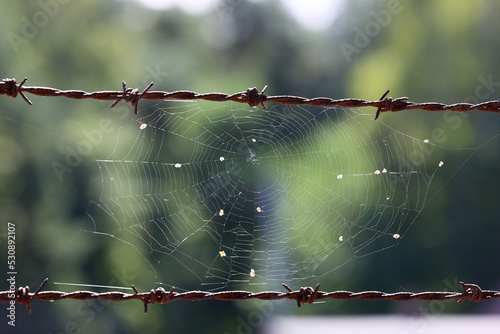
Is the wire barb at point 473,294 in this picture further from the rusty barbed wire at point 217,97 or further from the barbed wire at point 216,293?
the rusty barbed wire at point 217,97

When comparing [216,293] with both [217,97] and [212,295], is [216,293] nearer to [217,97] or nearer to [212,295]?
[212,295]

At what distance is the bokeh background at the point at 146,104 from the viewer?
17.2m

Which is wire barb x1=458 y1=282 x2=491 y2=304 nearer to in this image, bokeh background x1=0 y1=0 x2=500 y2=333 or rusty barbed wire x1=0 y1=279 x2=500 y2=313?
rusty barbed wire x1=0 y1=279 x2=500 y2=313

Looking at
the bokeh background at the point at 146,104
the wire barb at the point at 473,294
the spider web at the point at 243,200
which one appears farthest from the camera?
the bokeh background at the point at 146,104

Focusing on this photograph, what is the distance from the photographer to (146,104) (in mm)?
17375

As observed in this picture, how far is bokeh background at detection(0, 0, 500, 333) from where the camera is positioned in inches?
679

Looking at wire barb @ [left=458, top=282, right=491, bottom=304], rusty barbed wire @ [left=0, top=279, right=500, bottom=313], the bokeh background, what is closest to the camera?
rusty barbed wire @ [left=0, top=279, right=500, bottom=313]

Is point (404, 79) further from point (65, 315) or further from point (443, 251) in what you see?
point (65, 315)

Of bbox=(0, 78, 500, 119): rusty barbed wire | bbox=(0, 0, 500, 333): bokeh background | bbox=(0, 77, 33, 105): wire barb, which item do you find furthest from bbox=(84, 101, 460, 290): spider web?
bbox=(0, 77, 33, 105): wire barb

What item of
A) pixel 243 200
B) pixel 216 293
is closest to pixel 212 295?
pixel 216 293

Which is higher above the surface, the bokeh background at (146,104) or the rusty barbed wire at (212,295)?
the bokeh background at (146,104)

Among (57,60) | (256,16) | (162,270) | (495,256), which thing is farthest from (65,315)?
(256,16)

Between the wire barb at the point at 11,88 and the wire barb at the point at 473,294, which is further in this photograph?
the wire barb at the point at 473,294

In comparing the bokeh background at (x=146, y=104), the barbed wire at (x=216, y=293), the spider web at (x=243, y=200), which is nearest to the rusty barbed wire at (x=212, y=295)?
the barbed wire at (x=216, y=293)
